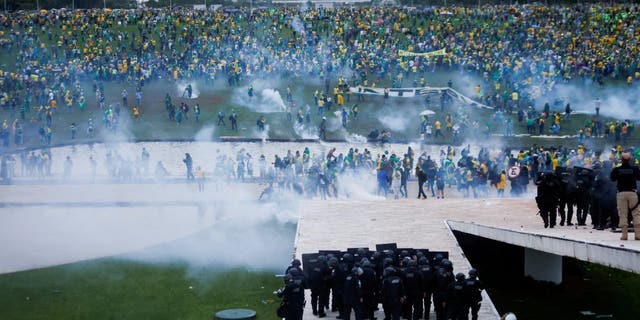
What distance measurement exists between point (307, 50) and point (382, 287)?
1960 inches

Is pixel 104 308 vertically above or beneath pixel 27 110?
beneath

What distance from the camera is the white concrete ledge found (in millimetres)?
19922

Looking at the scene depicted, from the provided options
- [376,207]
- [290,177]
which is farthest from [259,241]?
[290,177]

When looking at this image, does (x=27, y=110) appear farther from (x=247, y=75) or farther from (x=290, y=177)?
(x=290, y=177)

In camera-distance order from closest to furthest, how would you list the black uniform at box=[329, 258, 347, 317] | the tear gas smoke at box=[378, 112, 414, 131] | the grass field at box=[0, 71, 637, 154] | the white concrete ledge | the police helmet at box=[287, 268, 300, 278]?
the white concrete ledge → the police helmet at box=[287, 268, 300, 278] → the black uniform at box=[329, 258, 347, 317] → the grass field at box=[0, 71, 637, 154] → the tear gas smoke at box=[378, 112, 414, 131]

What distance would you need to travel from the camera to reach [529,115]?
5600cm

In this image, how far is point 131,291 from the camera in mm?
28672

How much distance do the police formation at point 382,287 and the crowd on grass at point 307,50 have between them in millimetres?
33283

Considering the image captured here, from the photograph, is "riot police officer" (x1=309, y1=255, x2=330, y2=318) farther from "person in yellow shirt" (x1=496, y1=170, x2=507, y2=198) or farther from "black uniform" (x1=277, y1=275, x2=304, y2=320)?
"person in yellow shirt" (x1=496, y1=170, x2=507, y2=198)

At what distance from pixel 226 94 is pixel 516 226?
3700 cm

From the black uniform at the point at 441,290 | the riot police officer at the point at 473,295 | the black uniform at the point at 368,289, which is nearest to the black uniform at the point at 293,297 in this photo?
the black uniform at the point at 368,289

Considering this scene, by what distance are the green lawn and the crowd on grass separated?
24850 mm

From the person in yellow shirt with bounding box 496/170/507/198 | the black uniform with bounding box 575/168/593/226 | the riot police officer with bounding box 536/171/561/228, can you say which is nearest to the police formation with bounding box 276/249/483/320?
the riot police officer with bounding box 536/171/561/228

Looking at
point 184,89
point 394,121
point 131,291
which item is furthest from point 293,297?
point 184,89
